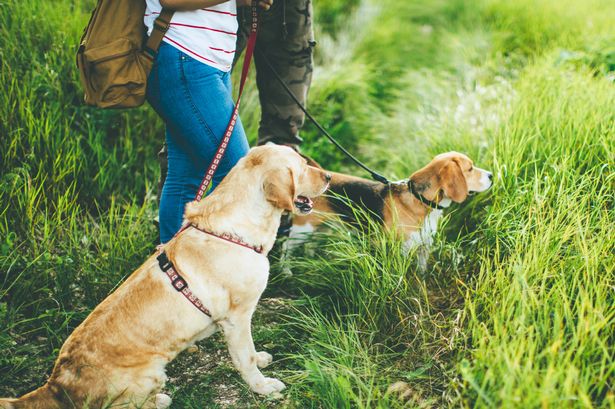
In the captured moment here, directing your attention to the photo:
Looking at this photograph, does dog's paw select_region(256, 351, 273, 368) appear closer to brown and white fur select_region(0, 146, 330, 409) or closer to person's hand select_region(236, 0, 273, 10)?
brown and white fur select_region(0, 146, 330, 409)

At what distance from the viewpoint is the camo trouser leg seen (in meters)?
3.37

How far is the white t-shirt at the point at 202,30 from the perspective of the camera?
2.60m

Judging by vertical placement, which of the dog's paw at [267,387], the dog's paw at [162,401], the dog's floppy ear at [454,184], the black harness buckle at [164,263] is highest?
the dog's floppy ear at [454,184]

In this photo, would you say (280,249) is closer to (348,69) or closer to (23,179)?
(23,179)

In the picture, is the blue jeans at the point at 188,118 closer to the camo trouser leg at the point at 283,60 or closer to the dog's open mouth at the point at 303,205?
the dog's open mouth at the point at 303,205

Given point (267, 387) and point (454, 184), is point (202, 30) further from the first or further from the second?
point (454, 184)

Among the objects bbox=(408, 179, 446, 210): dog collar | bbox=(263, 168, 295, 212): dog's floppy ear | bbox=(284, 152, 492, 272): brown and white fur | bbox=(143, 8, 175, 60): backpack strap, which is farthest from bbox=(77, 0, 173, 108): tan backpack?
bbox=(408, 179, 446, 210): dog collar

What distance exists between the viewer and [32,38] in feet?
14.3

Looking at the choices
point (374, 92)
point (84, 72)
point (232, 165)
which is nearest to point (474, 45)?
point (374, 92)

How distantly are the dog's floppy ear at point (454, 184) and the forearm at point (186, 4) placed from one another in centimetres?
185

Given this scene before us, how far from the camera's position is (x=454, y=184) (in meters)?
3.58

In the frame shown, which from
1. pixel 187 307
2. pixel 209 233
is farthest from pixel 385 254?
pixel 187 307

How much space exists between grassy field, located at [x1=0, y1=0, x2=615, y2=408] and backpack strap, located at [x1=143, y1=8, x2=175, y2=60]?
4.20 feet

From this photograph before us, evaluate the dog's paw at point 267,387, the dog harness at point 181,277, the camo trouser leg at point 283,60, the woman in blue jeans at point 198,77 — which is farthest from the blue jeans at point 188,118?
the dog's paw at point 267,387
